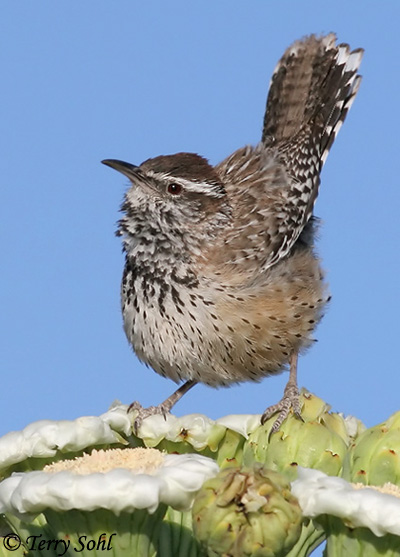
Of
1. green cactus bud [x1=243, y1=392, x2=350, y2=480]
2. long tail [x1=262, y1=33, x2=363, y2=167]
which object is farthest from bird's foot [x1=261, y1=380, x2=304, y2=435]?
long tail [x1=262, y1=33, x2=363, y2=167]

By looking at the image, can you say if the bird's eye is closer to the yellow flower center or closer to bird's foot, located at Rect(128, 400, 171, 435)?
bird's foot, located at Rect(128, 400, 171, 435)

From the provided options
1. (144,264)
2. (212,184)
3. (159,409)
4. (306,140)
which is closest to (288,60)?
(306,140)

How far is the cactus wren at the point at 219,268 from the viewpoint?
4.57m

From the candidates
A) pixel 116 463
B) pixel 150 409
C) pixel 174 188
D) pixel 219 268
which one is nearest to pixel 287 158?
pixel 174 188

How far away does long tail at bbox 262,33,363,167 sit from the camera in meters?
5.71

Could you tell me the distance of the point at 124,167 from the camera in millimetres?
4801

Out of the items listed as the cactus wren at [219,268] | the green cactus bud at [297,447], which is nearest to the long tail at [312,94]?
the cactus wren at [219,268]

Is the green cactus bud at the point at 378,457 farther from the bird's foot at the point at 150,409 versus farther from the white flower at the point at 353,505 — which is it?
the bird's foot at the point at 150,409

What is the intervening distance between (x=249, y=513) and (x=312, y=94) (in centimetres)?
439

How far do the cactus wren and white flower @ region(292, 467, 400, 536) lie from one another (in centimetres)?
244

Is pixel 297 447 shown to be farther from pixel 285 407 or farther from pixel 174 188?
pixel 174 188

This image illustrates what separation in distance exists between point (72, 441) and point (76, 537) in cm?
36

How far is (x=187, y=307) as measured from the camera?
4531 millimetres

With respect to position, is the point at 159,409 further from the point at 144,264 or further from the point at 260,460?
the point at 260,460
